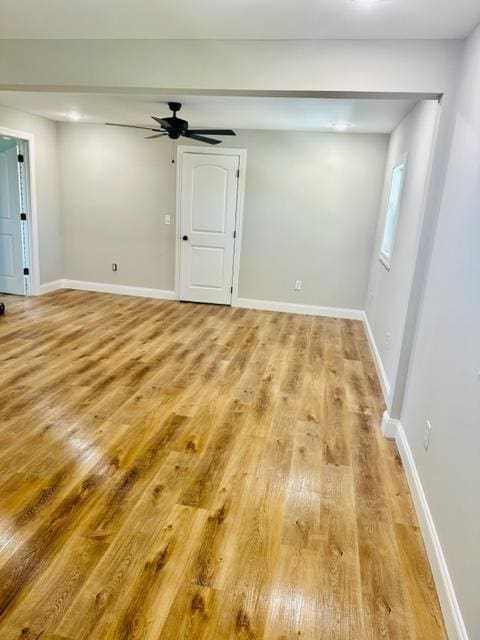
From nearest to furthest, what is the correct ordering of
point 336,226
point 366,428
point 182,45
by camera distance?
point 182,45
point 366,428
point 336,226

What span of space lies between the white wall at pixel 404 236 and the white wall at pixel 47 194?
4.67 metres

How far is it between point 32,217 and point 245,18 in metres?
4.58

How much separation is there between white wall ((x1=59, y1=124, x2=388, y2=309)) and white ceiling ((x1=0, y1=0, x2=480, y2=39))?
325 centimetres

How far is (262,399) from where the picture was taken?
3.30 meters

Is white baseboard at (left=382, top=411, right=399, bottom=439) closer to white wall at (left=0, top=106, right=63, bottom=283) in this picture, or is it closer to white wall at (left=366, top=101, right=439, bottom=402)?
white wall at (left=366, top=101, right=439, bottom=402)

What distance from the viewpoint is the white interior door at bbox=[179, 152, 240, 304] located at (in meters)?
5.78

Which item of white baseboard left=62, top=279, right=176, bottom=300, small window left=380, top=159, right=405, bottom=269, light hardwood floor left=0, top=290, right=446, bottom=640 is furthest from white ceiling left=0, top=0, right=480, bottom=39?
white baseboard left=62, top=279, right=176, bottom=300

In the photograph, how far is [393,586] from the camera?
1.70 m

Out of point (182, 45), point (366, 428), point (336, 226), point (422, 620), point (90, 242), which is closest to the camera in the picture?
point (422, 620)

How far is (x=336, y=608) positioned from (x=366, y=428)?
5.02ft

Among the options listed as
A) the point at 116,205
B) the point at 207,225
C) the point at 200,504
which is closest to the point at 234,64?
the point at 200,504

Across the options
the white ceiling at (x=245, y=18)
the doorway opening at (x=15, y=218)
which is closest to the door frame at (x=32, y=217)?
the doorway opening at (x=15, y=218)

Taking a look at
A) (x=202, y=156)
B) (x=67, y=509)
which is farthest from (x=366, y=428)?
(x=202, y=156)

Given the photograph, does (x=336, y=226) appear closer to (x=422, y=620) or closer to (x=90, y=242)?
(x=90, y=242)
